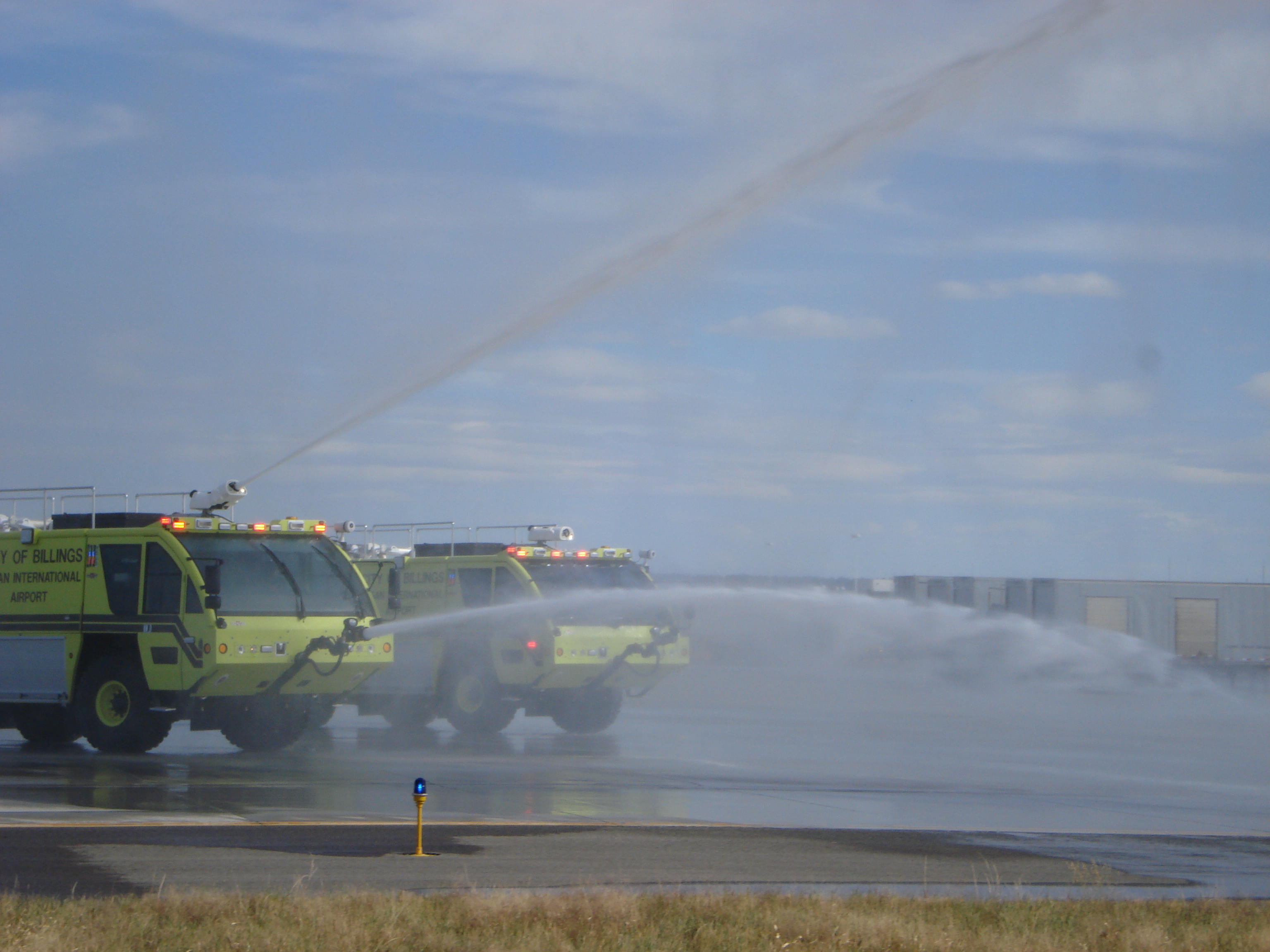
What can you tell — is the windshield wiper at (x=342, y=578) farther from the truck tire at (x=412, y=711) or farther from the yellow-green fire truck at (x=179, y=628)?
the truck tire at (x=412, y=711)

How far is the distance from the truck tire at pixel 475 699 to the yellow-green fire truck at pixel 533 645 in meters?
0.01

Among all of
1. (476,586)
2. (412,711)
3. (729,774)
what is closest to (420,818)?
(729,774)

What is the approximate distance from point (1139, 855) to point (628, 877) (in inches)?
167

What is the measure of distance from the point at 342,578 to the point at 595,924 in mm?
10776

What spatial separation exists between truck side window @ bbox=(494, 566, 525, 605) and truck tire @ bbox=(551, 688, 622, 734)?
1701 mm

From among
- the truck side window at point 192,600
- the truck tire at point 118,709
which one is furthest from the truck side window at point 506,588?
the truck side window at point 192,600

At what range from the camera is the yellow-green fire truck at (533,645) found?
842 inches

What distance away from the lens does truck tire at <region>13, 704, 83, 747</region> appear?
18375 mm

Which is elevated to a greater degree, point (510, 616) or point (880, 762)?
point (510, 616)

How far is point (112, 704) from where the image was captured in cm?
1741

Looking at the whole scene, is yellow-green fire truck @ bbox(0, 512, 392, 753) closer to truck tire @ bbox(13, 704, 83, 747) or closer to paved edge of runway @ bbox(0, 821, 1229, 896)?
truck tire @ bbox(13, 704, 83, 747)

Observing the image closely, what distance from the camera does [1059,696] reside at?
36.9m

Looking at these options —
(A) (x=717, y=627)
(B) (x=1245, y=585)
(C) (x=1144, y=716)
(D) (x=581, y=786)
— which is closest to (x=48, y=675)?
(D) (x=581, y=786)

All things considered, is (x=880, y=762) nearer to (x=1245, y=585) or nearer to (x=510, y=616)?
(x=510, y=616)
